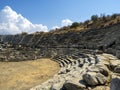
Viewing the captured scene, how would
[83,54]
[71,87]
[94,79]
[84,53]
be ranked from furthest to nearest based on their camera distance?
[84,53] < [83,54] < [94,79] < [71,87]

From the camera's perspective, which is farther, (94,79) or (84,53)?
(84,53)

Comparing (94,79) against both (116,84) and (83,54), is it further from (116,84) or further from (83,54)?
(83,54)

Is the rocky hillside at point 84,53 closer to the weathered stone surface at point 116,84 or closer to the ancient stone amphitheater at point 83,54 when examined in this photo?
the ancient stone amphitheater at point 83,54

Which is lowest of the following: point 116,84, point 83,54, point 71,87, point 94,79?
point 71,87

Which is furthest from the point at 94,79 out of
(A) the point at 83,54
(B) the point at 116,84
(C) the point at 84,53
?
(C) the point at 84,53

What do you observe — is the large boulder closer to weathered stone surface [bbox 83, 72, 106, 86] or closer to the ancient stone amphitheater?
the ancient stone amphitheater

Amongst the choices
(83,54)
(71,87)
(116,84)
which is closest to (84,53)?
(83,54)

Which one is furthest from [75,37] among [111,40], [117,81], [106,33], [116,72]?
[117,81]

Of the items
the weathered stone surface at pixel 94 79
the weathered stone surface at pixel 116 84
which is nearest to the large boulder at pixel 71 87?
the weathered stone surface at pixel 94 79

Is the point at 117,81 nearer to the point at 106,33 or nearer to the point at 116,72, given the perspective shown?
the point at 116,72

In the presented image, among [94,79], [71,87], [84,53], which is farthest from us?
[84,53]

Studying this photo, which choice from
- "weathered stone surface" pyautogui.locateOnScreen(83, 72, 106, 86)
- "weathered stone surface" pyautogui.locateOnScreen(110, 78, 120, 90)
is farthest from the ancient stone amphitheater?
"weathered stone surface" pyautogui.locateOnScreen(110, 78, 120, 90)

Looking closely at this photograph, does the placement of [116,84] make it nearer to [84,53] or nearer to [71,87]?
[71,87]

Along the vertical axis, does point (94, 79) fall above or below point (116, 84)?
below
